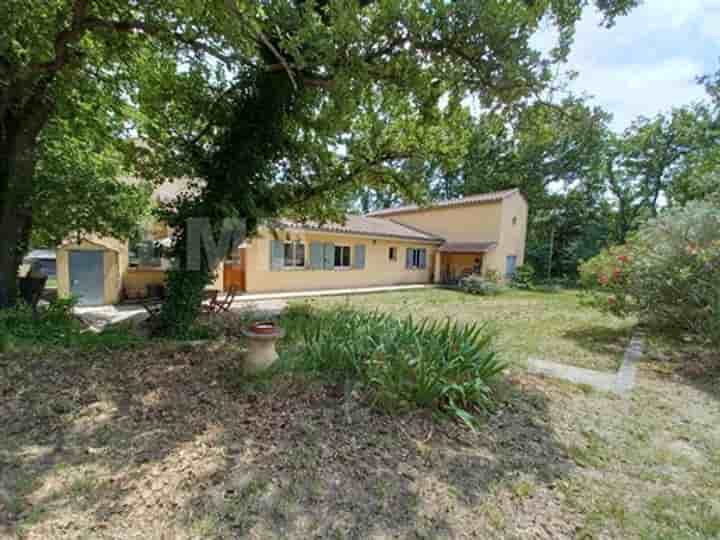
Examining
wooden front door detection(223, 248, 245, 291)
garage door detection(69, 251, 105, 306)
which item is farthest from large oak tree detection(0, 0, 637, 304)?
wooden front door detection(223, 248, 245, 291)

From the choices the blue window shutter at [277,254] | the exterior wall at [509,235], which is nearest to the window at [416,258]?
the exterior wall at [509,235]

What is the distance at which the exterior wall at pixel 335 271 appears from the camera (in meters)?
13.3

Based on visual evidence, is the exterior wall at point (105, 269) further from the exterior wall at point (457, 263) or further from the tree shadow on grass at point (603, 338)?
the exterior wall at point (457, 263)

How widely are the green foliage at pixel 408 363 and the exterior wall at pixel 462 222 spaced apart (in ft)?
55.6

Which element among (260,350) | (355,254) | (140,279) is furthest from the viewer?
(355,254)

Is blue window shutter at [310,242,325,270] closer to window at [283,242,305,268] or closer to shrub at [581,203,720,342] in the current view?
window at [283,242,305,268]

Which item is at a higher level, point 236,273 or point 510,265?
point 510,265

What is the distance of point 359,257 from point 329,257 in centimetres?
188

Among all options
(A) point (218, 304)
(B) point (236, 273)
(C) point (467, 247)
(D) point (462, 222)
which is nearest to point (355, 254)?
(B) point (236, 273)

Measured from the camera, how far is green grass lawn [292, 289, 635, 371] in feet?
21.6

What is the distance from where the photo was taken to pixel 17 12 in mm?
4523

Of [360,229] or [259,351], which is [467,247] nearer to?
[360,229]

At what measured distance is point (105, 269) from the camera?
10.2 m

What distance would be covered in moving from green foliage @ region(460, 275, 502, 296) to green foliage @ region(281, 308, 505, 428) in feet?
40.4
